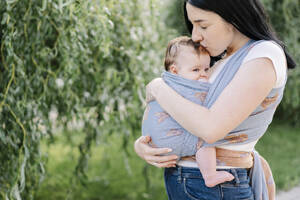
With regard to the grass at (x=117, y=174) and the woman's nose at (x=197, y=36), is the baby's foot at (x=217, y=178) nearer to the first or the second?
the woman's nose at (x=197, y=36)

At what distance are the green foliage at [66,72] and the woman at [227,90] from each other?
902 millimetres

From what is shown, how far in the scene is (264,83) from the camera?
4.98ft

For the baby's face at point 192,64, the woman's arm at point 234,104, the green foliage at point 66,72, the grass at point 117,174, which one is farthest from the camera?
the grass at point 117,174

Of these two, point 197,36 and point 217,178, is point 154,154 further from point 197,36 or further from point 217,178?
point 197,36

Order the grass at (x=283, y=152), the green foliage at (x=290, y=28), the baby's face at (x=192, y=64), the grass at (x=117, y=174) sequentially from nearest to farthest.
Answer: the baby's face at (x=192, y=64) < the grass at (x=117, y=174) < the grass at (x=283, y=152) < the green foliage at (x=290, y=28)

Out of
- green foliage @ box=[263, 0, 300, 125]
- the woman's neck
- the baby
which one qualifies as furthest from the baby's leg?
green foliage @ box=[263, 0, 300, 125]

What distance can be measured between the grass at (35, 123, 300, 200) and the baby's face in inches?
77.5

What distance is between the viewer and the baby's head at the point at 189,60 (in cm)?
175

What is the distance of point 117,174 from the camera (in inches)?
201

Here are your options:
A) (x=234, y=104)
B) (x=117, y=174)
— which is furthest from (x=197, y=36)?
(x=117, y=174)

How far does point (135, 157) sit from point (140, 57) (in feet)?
8.70

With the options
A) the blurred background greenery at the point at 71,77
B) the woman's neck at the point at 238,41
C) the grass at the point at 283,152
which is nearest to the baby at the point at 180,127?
the woman's neck at the point at 238,41

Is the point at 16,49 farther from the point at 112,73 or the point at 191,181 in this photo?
the point at 191,181

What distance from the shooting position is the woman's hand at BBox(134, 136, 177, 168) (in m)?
1.70
